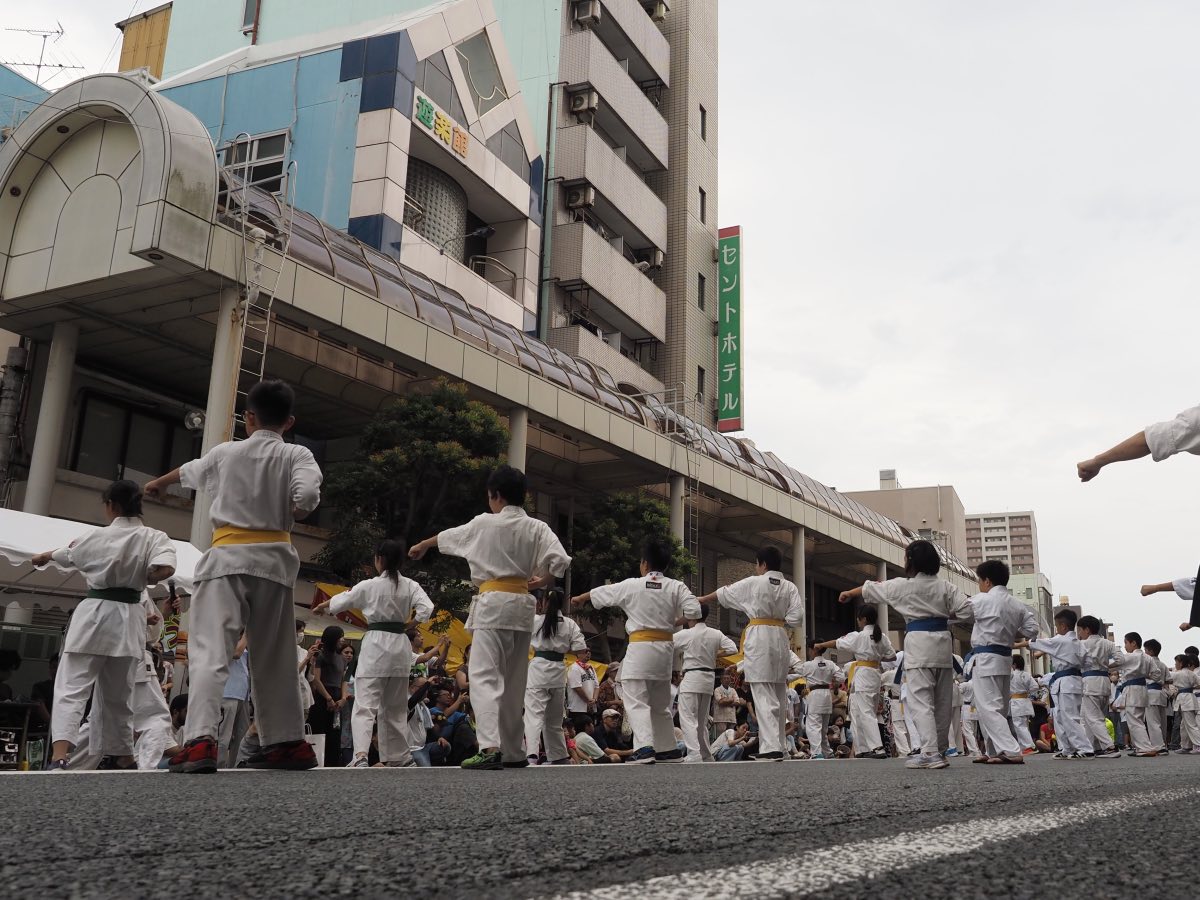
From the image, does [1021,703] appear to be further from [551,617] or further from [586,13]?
[586,13]

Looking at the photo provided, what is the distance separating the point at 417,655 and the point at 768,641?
11.5 ft

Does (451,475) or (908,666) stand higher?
(451,475)

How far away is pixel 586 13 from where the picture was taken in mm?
39094

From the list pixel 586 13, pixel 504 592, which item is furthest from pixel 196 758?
pixel 586 13

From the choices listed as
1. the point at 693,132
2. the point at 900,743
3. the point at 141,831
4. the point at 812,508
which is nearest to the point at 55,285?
the point at 900,743

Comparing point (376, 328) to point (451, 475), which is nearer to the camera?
point (451, 475)

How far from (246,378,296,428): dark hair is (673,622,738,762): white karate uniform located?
6.55 m

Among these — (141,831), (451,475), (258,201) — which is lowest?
(141,831)

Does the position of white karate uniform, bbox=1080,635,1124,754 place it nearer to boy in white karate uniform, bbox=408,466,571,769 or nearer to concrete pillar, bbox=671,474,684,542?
boy in white karate uniform, bbox=408,466,571,769

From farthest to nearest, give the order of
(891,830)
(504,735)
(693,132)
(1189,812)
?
1. (693,132)
2. (504,735)
3. (1189,812)
4. (891,830)

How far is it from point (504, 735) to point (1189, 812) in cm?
438

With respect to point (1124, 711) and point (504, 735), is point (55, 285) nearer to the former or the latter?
point (504, 735)

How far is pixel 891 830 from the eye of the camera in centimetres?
254

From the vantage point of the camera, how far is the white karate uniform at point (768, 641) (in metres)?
10.7
